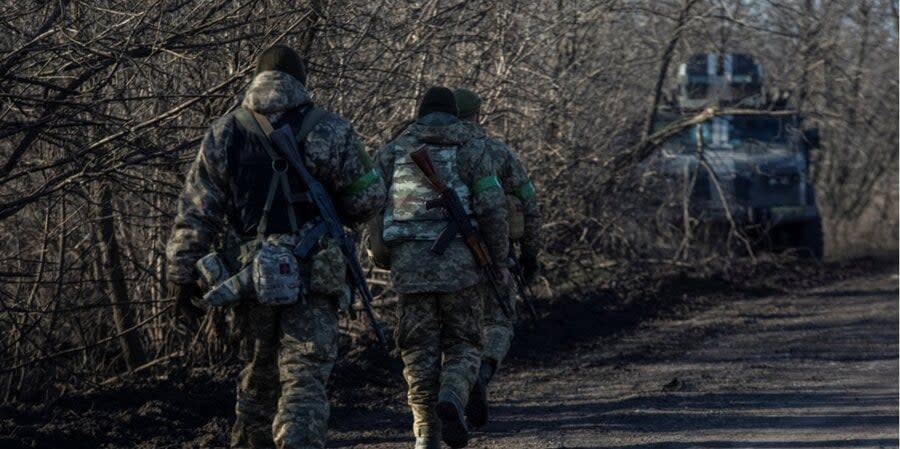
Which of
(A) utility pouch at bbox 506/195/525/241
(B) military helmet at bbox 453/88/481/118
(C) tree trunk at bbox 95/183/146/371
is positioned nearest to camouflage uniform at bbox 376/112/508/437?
(B) military helmet at bbox 453/88/481/118

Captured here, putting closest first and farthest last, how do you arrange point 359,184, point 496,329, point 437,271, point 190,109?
point 359,184
point 437,271
point 496,329
point 190,109

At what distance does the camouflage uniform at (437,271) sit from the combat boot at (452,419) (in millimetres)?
193

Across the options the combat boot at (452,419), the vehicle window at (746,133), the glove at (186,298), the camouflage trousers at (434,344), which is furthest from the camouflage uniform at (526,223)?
the vehicle window at (746,133)

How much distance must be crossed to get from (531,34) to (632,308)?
3046 mm

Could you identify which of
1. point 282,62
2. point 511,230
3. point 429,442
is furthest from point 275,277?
point 511,230

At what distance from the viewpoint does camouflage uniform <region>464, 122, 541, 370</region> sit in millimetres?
8062

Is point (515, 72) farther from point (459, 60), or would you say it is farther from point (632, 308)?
point (632, 308)

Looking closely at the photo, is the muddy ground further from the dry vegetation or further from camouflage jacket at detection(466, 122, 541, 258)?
camouflage jacket at detection(466, 122, 541, 258)

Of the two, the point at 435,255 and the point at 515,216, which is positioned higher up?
the point at 515,216

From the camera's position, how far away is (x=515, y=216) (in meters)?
8.32

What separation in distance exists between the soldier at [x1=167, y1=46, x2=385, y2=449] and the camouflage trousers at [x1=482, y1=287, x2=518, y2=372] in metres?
2.03

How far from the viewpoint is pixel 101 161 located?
817cm

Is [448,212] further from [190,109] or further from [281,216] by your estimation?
[190,109]

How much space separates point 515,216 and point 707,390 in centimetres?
230
